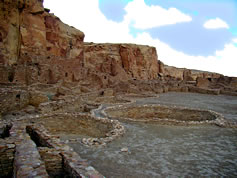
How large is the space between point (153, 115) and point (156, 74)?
45096 mm

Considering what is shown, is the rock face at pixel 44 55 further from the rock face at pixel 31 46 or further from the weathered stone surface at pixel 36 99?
the weathered stone surface at pixel 36 99

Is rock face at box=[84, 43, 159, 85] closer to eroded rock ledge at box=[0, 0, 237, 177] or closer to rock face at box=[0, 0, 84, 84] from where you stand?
eroded rock ledge at box=[0, 0, 237, 177]

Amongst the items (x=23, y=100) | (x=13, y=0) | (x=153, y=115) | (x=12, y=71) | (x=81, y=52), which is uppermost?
(x=13, y=0)

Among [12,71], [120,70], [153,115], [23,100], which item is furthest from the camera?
[120,70]

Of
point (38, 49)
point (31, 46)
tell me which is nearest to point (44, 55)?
point (38, 49)

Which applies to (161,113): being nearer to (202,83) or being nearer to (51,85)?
(51,85)

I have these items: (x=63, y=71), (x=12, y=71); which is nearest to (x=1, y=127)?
(x=12, y=71)

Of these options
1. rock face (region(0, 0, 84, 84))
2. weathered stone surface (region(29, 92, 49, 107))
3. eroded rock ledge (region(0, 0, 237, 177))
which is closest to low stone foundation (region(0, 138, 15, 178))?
eroded rock ledge (region(0, 0, 237, 177))

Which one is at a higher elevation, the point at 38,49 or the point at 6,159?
the point at 38,49

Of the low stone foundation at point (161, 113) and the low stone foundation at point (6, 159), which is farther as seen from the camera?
the low stone foundation at point (161, 113)

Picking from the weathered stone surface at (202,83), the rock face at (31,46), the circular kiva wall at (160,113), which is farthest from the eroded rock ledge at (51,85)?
the circular kiva wall at (160,113)

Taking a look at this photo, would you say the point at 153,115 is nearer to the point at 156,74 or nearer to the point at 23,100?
the point at 23,100

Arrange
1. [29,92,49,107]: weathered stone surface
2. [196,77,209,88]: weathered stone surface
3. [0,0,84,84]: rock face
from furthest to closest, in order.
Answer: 1. [196,77,209,88]: weathered stone surface
2. [0,0,84,84]: rock face
3. [29,92,49,107]: weathered stone surface

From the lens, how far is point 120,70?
3562cm
